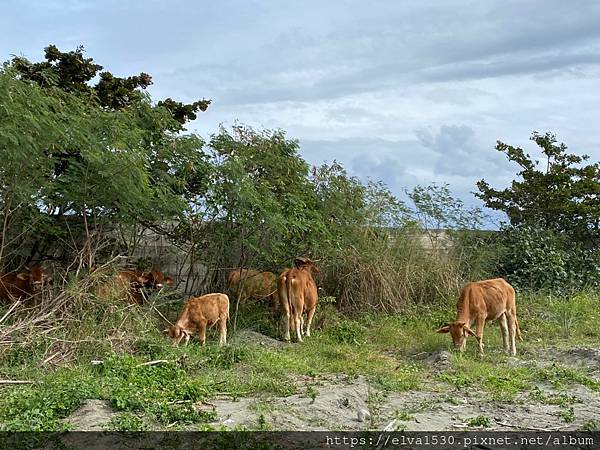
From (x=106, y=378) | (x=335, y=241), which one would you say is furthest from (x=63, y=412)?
(x=335, y=241)

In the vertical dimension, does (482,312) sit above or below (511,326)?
above

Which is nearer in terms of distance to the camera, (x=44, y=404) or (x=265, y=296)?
(x=44, y=404)

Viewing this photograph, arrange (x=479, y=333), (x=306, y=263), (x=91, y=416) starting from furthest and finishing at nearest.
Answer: (x=306, y=263) < (x=479, y=333) < (x=91, y=416)

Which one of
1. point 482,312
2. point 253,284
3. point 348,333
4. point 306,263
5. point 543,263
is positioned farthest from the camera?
point 543,263

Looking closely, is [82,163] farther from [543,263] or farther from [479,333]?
[543,263]

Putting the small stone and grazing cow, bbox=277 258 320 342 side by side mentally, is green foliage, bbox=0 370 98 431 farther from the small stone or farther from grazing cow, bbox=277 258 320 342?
grazing cow, bbox=277 258 320 342

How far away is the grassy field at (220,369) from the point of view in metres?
8.02

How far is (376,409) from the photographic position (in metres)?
8.59

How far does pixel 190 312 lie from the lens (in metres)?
12.4

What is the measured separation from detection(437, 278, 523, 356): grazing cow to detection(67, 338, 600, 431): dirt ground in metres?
2.20

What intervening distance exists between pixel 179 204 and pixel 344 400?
5331 mm

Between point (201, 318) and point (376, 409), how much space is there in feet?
14.8

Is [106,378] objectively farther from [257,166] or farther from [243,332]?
[257,166]

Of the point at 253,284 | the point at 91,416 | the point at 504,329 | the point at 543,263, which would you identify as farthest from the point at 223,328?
the point at 543,263
